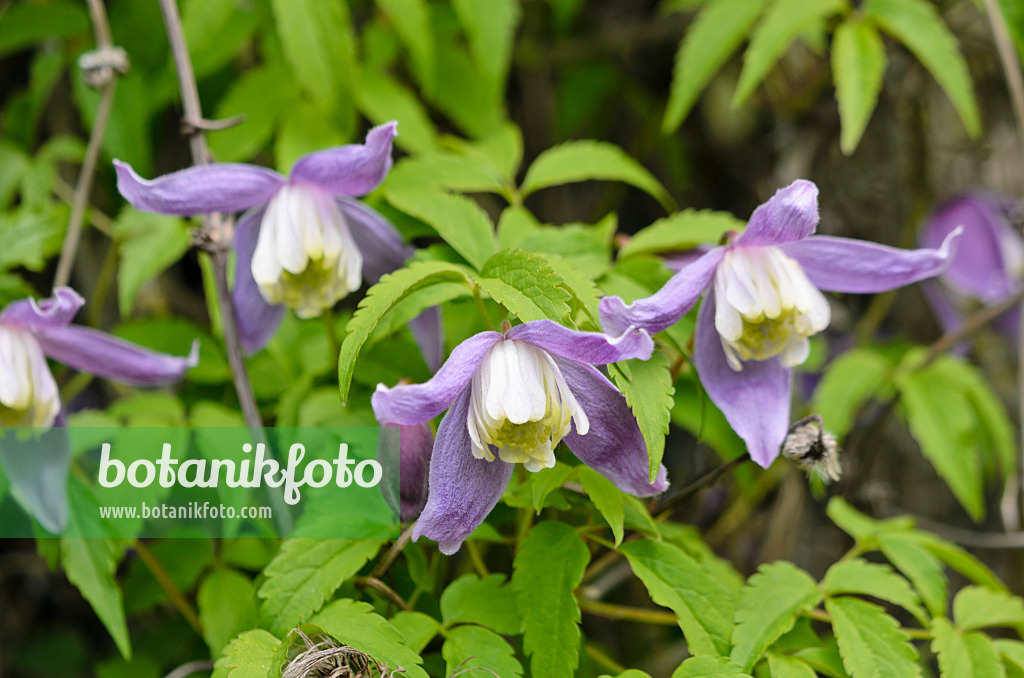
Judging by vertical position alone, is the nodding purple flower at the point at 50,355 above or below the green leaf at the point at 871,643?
above

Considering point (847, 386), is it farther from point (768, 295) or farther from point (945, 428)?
point (768, 295)

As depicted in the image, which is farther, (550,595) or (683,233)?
(683,233)

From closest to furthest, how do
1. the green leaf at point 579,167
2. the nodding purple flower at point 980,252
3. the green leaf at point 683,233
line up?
1. the green leaf at point 683,233
2. the green leaf at point 579,167
3. the nodding purple flower at point 980,252

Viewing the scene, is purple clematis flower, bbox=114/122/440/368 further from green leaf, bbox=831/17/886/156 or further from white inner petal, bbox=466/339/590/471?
green leaf, bbox=831/17/886/156

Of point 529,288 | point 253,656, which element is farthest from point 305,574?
point 529,288

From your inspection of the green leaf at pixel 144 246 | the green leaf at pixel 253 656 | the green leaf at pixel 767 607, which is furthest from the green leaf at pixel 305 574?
the green leaf at pixel 144 246

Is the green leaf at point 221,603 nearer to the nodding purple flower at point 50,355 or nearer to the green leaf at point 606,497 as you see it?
the nodding purple flower at point 50,355

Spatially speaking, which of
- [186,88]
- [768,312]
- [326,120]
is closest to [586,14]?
[326,120]
